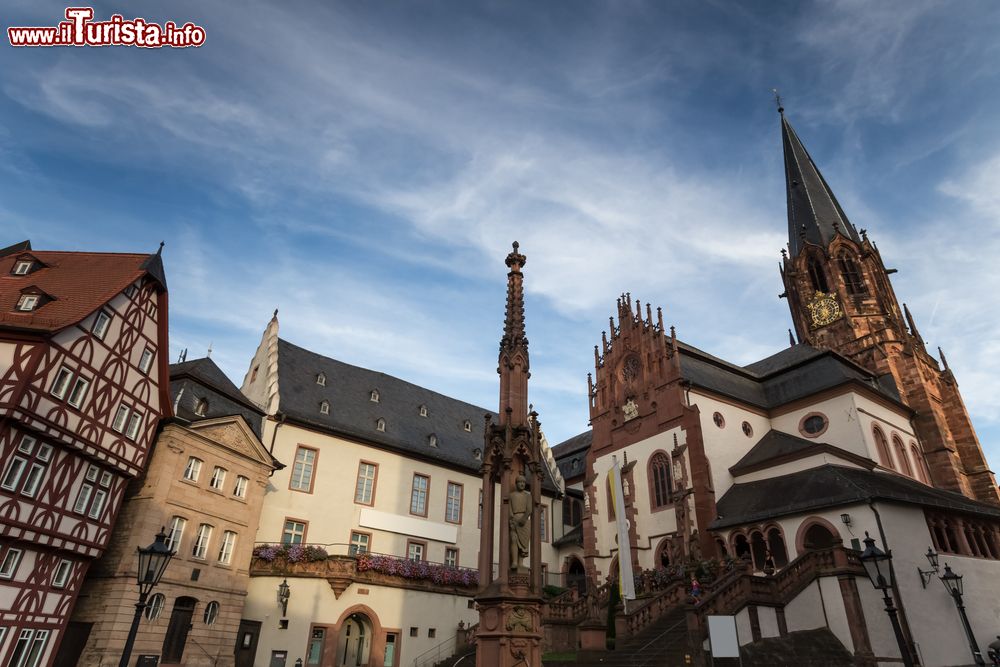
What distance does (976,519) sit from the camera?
24906 millimetres

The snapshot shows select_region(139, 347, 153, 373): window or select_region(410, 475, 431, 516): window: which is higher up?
select_region(139, 347, 153, 373): window

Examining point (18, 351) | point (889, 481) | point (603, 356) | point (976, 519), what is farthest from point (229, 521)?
point (976, 519)

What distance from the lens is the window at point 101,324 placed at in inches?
778

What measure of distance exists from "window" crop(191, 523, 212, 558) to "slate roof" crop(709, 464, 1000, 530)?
2037cm

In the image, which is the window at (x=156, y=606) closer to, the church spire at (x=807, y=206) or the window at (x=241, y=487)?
the window at (x=241, y=487)

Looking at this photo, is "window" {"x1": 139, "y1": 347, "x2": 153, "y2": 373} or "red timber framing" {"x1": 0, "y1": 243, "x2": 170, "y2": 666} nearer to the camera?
"red timber framing" {"x1": 0, "y1": 243, "x2": 170, "y2": 666}

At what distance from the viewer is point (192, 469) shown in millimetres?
22391

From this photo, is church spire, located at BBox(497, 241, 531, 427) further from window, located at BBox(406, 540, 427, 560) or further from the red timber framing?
window, located at BBox(406, 540, 427, 560)

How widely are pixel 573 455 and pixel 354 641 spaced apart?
22.6 meters

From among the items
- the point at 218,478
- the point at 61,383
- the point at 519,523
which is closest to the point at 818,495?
the point at 519,523

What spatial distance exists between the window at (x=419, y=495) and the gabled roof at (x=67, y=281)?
15.1m

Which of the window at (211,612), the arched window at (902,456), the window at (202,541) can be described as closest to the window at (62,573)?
the window at (202,541)

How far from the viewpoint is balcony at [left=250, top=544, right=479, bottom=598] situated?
24078 mm

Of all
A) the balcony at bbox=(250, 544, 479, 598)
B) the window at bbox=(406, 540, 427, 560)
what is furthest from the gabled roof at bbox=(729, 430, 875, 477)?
the window at bbox=(406, 540, 427, 560)
